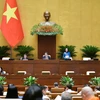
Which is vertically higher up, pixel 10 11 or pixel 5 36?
pixel 10 11

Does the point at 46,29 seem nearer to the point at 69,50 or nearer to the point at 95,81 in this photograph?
the point at 69,50

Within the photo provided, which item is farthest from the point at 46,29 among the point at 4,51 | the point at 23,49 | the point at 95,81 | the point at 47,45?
the point at 95,81

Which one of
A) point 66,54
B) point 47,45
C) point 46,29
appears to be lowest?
point 66,54

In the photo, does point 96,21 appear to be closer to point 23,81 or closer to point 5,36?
point 5,36

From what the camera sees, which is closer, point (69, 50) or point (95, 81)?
point (95, 81)

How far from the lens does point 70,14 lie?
15070mm

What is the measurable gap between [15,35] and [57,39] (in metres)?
2.02

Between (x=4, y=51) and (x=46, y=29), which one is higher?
(x=46, y=29)

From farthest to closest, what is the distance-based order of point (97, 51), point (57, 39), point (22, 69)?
point (57, 39) < point (97, 51) < point (22, 69)

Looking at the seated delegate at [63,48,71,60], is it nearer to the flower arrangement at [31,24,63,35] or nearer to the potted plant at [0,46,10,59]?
the flower arrangement at [31,24,63,35]

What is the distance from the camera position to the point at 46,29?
45.9 feet

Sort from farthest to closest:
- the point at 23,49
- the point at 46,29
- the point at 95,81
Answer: the point at 23,49, the point at 46,29, the point at 95,81

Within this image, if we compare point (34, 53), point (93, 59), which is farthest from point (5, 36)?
point (93, 59)

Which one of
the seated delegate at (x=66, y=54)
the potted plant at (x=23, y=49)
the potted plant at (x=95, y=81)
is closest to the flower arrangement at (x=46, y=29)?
the potted plant at (x=23, y=49)
